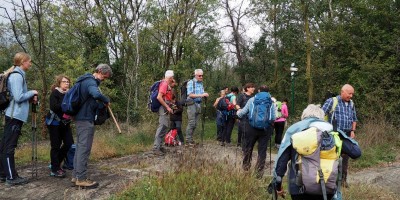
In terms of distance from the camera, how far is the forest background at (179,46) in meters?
16.3

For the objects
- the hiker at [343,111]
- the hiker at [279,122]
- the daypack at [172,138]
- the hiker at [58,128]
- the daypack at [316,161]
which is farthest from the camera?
the hiker at [279,122]

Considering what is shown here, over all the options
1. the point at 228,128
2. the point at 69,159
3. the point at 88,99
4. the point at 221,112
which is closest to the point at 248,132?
the point at 88,99

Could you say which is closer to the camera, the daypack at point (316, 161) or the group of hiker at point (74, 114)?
the daypack at point (316, 161)

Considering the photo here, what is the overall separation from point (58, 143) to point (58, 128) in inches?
9.4

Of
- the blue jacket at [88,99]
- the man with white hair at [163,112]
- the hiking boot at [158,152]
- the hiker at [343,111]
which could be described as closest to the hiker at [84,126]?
the blue jacket at [88,99]

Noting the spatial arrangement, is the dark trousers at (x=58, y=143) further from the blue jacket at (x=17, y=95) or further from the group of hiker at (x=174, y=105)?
the group of hiker at (x=174, y=105)

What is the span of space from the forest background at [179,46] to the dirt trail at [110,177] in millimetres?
5735

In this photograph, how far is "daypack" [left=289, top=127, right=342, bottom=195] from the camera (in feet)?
11.6

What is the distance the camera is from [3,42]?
23.5 m

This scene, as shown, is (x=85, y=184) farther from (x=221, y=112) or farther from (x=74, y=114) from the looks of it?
(x=221, y=112)

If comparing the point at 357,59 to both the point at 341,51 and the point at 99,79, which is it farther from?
the point at 99,79

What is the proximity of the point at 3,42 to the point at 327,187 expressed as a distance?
24532 mm

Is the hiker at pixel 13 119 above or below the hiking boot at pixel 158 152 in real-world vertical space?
above

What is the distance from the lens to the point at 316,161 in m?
3.54
